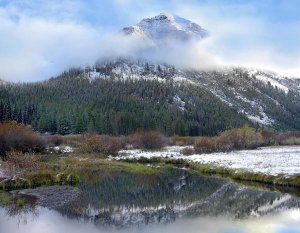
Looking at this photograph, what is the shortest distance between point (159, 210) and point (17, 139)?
55399 mm

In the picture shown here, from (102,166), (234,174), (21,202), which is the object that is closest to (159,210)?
(21,202)

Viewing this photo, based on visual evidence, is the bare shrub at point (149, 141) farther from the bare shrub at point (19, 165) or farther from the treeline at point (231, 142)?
the bare shrub at point (19, 165)

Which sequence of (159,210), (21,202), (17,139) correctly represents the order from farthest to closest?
(17,139) < (21,202) < (159,210)

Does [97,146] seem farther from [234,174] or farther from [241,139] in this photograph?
[234,174]

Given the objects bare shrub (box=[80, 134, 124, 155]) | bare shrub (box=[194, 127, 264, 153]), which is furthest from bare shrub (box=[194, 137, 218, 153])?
bare shrub (box=[80, 134, 124, 155])

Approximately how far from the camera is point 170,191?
47.5m

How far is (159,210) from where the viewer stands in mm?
37375

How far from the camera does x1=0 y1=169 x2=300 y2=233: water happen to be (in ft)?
99.7

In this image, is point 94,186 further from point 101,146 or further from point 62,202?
point 101,146

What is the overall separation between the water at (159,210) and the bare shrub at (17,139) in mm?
35946

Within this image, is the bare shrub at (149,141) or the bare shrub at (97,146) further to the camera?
the bare shrub at (149,141)

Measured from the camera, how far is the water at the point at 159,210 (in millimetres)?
30375

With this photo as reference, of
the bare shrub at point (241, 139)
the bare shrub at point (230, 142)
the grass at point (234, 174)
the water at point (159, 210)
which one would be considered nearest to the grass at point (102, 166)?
the grass at point (234, 174)

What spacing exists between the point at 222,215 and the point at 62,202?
14627mm
